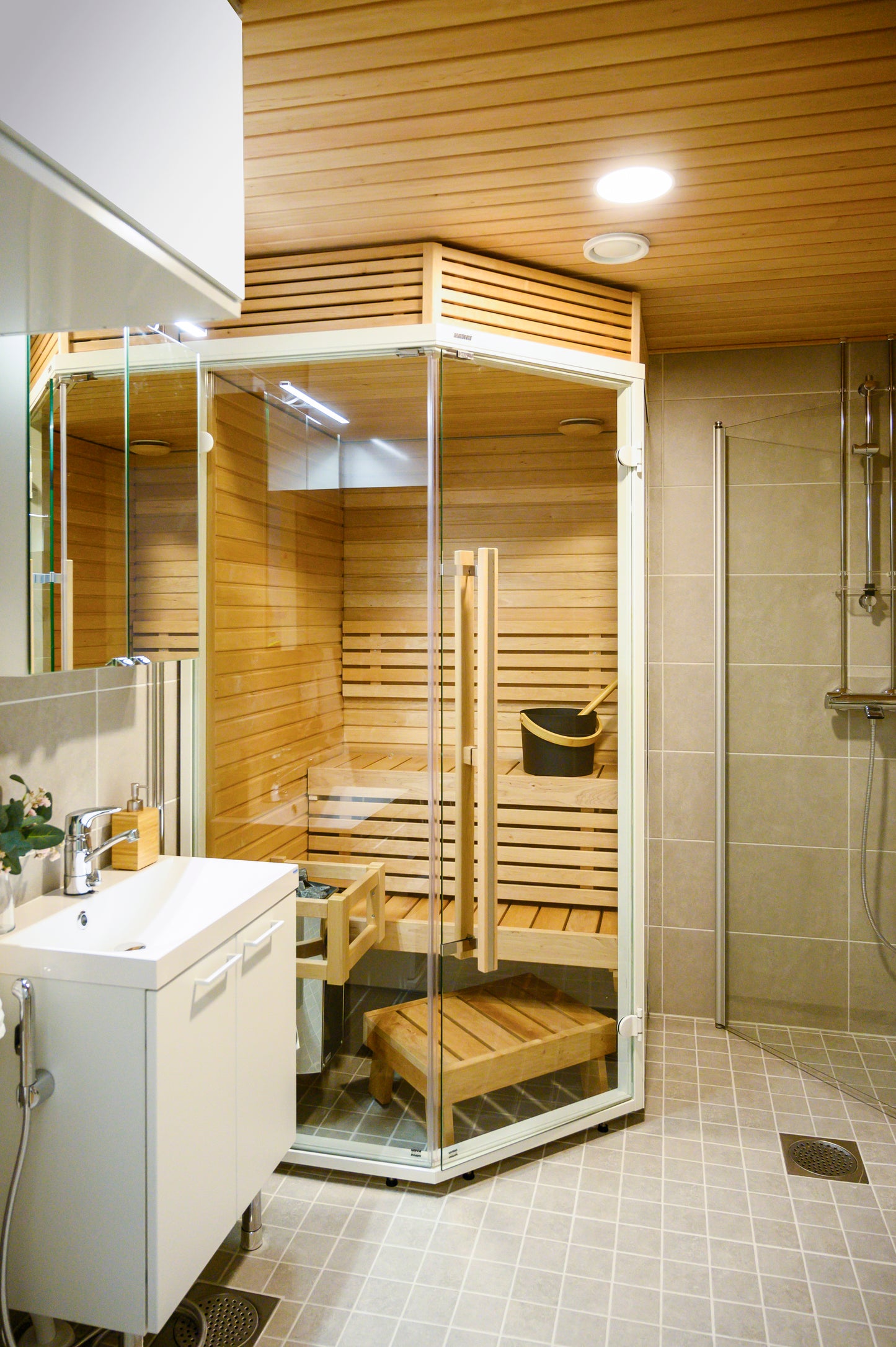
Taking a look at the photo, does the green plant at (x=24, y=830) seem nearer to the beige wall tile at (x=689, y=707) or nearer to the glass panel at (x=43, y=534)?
the glass panel at (x=43, y=534)

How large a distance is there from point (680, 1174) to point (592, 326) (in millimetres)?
2313

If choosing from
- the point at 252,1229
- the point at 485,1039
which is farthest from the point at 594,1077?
the point at 252,1229

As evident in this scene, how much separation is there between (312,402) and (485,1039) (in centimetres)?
173

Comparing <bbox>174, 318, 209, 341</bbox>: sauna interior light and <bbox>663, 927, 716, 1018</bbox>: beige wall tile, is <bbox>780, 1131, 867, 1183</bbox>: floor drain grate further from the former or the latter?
<bbox>174, 318, 209, 341</bbox>: sauna interior light

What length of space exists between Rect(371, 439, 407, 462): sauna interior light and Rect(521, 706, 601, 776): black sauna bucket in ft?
2.43

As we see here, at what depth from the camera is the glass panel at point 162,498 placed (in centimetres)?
194

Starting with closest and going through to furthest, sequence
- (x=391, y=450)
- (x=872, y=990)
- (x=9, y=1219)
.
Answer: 1. (x=9, y=1219)
2. (x=391, y=450)
3. (x=872, y=990)

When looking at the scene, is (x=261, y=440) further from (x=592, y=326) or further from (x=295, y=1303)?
(x=295, y=1303)

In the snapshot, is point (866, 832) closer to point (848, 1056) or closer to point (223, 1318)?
point (848, 1056)

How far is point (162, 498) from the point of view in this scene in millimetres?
2066

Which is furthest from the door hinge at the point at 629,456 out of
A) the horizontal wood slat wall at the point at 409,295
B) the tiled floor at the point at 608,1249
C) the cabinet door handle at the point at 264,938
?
the tiled floor at the point at 608,1249

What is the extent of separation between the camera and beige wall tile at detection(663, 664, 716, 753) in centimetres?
326

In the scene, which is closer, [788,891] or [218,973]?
[218,973]

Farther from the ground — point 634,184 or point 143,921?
point 634,184
